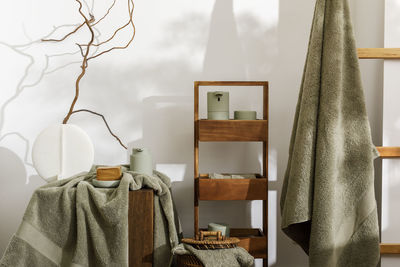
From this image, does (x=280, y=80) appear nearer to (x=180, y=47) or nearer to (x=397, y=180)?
(x=180, y=47)

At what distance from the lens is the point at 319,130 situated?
170cm

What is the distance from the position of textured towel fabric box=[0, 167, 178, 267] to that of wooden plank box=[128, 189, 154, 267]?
0.06 meters

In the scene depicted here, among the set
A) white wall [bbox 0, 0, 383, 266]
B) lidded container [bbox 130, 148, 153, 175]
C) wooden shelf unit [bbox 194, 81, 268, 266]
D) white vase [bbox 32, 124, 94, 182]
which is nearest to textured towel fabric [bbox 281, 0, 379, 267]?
wooden shelf unit [bbox 194, 81, 268, 266]

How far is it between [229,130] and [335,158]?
18.7 inches

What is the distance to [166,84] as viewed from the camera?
2234mm

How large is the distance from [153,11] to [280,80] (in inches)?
28.7

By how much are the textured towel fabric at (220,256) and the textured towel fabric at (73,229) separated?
0.24 metres

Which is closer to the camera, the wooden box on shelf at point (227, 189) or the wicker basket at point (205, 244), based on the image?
the wicker basket at point (205, 244)

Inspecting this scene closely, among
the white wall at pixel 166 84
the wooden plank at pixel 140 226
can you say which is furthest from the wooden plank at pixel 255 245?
the wooden plank at pixel 140 226

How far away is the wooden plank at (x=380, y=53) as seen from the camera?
1.75m

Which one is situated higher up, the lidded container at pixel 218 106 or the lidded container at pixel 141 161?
the lidded container at pixel 218 106

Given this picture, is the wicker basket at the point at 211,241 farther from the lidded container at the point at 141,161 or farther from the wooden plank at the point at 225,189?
the lidded container at the point at 141,161

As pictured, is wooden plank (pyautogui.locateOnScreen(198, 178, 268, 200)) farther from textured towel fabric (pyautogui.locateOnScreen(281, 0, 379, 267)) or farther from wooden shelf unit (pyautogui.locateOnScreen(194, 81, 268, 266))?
textured towel fabric (pyautogui.locateOnScreen(281, 0, 379, 267))

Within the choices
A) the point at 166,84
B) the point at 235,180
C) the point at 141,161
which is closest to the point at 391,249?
the point at 235,180
